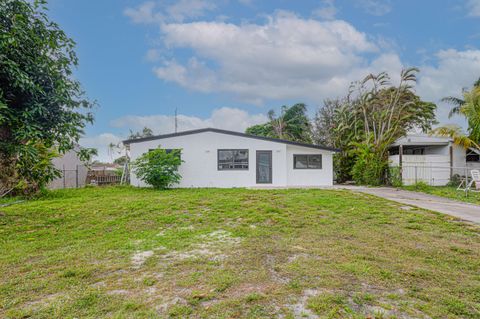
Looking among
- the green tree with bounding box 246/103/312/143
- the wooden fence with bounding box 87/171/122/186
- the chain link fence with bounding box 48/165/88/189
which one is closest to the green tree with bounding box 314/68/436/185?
the green tree with bounding box 246/103/312/143

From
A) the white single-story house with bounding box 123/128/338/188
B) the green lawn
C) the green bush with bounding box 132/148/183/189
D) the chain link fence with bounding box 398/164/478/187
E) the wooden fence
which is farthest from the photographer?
the wooden fence

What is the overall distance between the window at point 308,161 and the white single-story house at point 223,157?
3.44 feet

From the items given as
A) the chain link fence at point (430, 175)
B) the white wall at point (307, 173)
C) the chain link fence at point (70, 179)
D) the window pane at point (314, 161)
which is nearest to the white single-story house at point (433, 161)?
the chain link fence at point (430, 175)

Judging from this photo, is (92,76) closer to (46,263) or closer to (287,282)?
(46,263)

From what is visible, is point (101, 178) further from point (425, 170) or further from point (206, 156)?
point (425, 170)

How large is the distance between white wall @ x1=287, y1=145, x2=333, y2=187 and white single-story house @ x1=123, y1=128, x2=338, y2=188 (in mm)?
588

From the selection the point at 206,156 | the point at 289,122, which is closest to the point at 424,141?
the point at 206,156

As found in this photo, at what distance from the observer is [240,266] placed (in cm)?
334

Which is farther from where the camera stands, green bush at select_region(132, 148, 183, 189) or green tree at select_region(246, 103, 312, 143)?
green tree at select_region(246, 103, 312, 143)

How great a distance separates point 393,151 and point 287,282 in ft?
60.1

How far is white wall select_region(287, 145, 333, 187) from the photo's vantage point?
15.3 meters

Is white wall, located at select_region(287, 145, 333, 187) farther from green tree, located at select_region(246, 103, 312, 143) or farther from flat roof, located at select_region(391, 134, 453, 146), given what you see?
green tree, located at select_region(246, 103, 312, 143)

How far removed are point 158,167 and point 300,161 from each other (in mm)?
7928

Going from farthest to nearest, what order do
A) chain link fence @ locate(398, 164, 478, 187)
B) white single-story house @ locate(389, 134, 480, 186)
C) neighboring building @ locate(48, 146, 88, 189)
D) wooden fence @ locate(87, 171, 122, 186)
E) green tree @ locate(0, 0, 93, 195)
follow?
wooden fence @ locate(87, 171, 122, 186), neighboring building @ locate(48, 146, 88, 189), white single-story house @ locate(389, 134, 480, 186), chain link fence @ locate(398, 164, 478, 187), green tree @ locate(0, 0, 93, 195)
